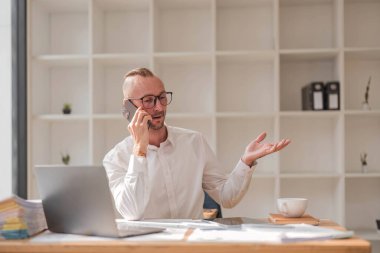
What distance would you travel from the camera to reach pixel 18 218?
1.70 metres

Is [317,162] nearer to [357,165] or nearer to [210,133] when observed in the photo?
[357,165]

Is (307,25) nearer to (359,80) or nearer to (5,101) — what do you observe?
(359,80)

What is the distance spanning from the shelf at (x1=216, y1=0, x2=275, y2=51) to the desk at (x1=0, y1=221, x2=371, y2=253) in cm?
280

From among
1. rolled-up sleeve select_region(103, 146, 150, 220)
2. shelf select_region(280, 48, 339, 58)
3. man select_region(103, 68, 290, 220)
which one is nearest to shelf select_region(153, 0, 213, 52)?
shelf select_region(280, 48, 339, 58)

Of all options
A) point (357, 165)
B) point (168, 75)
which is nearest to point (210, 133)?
point (168, 75)

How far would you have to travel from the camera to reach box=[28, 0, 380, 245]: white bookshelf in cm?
405

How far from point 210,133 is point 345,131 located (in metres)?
1.00

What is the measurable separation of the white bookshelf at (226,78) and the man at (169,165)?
1.31 meters

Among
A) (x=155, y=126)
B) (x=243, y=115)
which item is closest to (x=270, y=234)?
(x=155, y=126)

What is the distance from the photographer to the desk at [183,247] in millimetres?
1493

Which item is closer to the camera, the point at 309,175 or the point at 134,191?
the point at 134,191

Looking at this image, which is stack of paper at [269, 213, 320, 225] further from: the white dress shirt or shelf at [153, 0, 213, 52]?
shelf at [153, 0, 213, 52]

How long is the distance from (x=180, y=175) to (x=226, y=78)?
1.79 metres

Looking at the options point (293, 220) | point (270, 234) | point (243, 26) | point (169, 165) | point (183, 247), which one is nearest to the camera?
point (183, 247)
